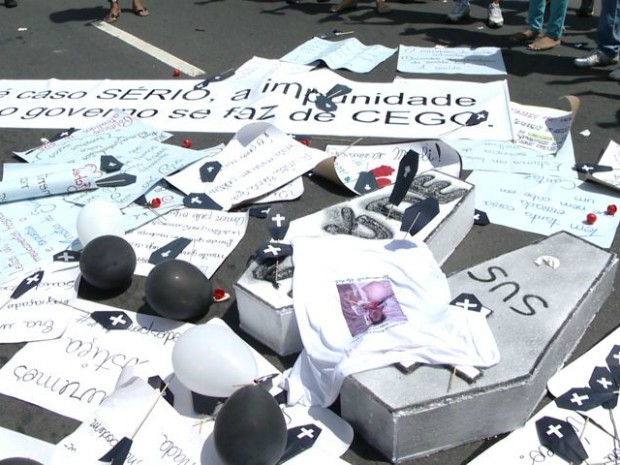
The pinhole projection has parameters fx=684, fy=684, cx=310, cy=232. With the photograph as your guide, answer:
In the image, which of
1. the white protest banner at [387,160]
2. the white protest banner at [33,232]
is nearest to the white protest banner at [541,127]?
the white protest banner at [387,160]

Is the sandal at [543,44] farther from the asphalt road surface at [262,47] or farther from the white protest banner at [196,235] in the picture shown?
the white protest banner at [196,235]

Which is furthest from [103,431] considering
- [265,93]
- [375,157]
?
[265,93]

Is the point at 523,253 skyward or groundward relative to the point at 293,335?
skyward

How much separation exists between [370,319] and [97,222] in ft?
5.24

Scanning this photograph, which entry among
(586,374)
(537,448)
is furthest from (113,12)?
(537,448)

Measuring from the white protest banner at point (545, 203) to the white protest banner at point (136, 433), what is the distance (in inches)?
88.8

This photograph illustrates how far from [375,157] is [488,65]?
7.17 feet

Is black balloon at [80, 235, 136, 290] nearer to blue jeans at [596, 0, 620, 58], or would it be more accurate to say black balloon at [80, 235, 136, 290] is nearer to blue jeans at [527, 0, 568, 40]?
blue jeans at [596, 0, 620, 58]

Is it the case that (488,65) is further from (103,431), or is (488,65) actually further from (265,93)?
(103,431)

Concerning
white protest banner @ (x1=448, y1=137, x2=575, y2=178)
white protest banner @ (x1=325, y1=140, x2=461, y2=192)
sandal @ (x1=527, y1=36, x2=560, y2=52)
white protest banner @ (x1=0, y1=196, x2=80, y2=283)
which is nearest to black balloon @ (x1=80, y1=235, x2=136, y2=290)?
white protest banner @ (x1=0, y1=196, x2=80, y2=283)

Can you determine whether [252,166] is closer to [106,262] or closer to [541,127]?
[106,262]

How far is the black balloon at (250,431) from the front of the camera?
7.80ft

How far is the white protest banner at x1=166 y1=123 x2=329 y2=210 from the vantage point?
169 inches

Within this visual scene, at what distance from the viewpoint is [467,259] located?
3.77 m
